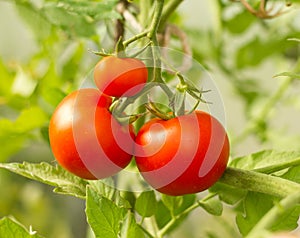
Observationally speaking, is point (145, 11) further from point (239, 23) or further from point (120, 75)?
point (239, 23)

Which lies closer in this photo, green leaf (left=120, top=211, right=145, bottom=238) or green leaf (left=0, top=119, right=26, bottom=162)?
green leaf (left=120, top=211, right=145, bottom=238)

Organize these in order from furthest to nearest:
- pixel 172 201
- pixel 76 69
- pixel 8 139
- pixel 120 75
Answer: pixel 76 69 < pixel 8 139 < pixel 172 201 < pixel 120 75

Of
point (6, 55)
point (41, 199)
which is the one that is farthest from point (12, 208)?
point (6, 55)

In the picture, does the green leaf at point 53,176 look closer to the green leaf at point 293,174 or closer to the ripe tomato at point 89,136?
the ripe tomato at point 89,136

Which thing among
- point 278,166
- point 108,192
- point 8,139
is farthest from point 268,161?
point 8,139

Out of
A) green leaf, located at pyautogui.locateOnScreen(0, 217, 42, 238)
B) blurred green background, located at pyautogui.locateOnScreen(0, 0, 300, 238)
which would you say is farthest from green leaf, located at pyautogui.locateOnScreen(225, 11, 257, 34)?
green leaf, located at pyautogui.locateOnScreen(0, 217, 42, 238)

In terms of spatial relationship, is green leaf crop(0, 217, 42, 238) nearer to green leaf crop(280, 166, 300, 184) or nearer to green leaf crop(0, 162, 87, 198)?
green leaf crop(0, 162, 87, 198)
